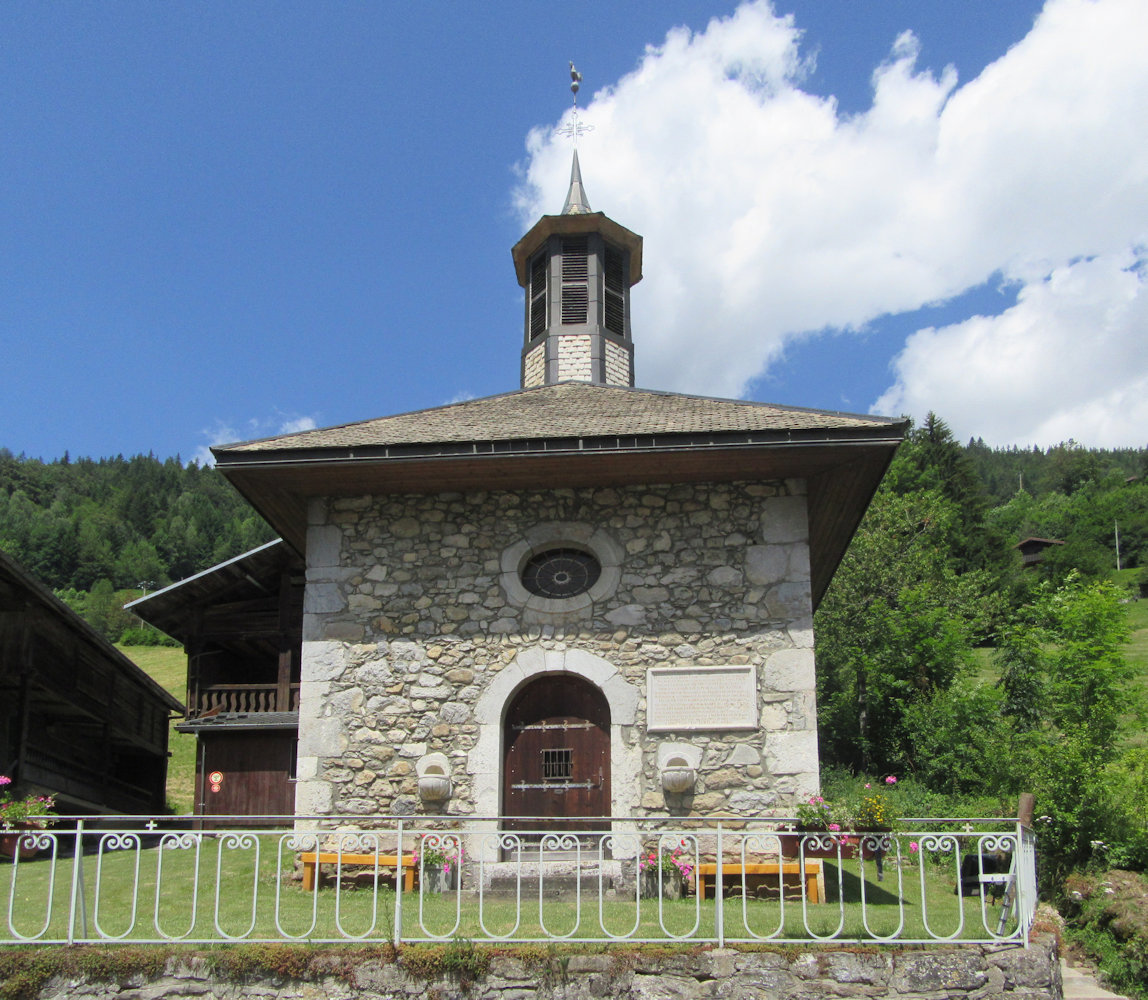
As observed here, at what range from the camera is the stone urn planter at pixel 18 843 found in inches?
275

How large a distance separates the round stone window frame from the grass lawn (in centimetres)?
263

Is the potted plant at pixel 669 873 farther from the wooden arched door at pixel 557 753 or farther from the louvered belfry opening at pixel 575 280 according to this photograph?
the louvered belfry opening at pixel 575 280

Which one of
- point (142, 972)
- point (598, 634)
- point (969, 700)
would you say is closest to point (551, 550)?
point (598, 634)

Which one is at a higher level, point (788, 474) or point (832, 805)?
point (788, 474)

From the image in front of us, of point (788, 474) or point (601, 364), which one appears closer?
point (788, 474)

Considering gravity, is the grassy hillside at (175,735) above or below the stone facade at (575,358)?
below

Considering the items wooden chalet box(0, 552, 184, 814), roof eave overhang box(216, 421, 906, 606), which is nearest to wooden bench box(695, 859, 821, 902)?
roof eave overhang box(216, 421, 906, 606)

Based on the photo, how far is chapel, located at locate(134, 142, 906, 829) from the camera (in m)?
9.70

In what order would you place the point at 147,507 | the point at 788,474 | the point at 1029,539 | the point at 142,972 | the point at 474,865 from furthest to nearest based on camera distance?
the point at 147,507
the point at 1029,539
the point at 788,474
the point at 474,865
the point at 142,972

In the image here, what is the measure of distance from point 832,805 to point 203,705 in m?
12.8

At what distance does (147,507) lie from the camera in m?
65.4

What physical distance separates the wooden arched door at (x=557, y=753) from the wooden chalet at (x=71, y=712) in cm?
936

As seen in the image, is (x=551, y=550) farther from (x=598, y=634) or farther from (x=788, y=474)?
(x=788, y=474)

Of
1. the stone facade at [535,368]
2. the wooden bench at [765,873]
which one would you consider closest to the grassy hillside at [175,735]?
the stone facade at [535,368]
